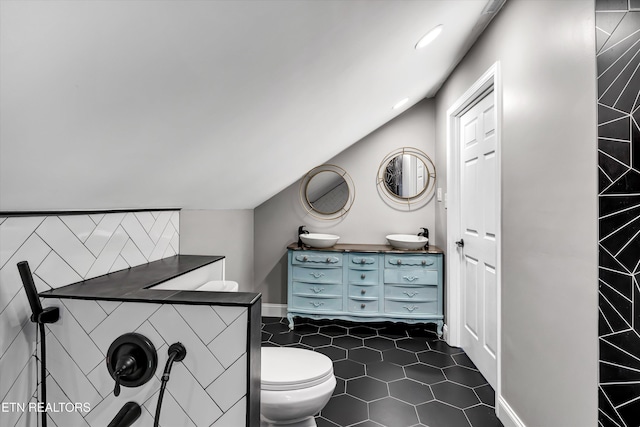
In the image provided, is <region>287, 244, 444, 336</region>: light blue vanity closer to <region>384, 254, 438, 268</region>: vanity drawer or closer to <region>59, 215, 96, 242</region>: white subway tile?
<region>384, 254, 438, 268</region>: vanity drawer

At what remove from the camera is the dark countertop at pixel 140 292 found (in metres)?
1.15

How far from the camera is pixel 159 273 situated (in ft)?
5.39

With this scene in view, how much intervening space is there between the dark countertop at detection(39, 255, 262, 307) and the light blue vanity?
1.76 metres

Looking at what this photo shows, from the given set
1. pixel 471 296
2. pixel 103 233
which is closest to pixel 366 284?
pixel 471 296

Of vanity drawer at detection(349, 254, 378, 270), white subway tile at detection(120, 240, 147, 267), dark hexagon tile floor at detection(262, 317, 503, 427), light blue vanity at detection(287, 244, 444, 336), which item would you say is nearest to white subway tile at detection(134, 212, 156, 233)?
white subway tile at detection(120, 240, 147, 267)

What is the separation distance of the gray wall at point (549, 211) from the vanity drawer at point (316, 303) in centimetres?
163

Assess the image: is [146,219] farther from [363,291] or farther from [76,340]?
[363,291]

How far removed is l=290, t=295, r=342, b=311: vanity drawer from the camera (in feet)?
11.0

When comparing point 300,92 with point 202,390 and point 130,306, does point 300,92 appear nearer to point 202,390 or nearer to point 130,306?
point 130,306

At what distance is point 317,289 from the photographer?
3365 millimetres

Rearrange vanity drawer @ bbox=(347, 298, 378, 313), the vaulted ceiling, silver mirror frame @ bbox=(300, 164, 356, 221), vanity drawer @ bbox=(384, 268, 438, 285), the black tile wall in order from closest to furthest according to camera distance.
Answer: the vaulted ceiling → the black tile wall → vanity drawer @ bbox=(384, 268, 438, 285) → vanity drawer @ bbox=(347, 298, 378, 313) → silver mirror frame @ bbox=(300, 164, 356, 221)

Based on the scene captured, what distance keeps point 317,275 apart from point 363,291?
17.4 inches

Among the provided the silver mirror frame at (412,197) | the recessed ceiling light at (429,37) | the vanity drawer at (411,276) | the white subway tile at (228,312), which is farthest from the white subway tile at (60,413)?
the silver mirror frame at (412,197)

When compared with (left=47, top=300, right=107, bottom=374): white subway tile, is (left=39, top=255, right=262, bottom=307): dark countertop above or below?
above
